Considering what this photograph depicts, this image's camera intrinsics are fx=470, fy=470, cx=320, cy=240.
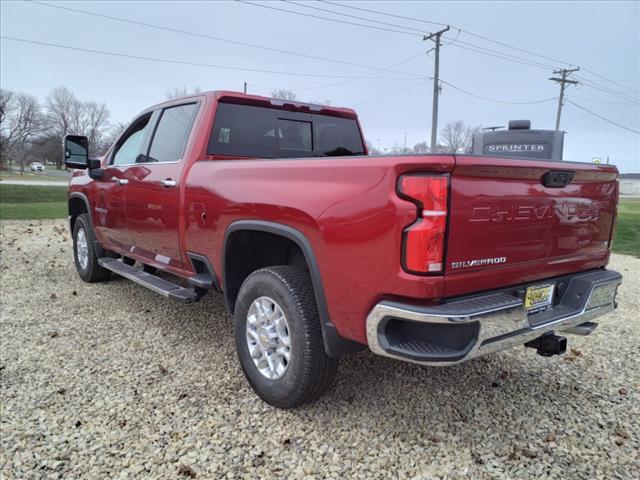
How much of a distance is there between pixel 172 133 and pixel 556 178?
10.1ft

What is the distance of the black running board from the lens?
3.60 m

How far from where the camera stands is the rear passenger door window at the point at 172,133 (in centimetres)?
390

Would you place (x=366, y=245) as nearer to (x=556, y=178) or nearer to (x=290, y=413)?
(x=556, y=178)

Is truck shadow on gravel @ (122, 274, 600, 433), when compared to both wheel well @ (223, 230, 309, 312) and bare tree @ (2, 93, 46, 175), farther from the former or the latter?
bare tree @ (2, 93, 46, 175)

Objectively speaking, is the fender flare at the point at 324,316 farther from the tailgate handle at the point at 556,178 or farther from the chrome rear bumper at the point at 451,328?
the tailgate handle at the point at 556,178

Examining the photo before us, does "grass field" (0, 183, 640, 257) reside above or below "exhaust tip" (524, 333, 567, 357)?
below

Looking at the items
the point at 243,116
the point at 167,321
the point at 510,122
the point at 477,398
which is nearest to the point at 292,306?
the point at 477,398

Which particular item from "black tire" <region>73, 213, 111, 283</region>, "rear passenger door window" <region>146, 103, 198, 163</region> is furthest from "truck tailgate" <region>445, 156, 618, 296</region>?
"black tire" <region>73, 213, 111, 283</region>

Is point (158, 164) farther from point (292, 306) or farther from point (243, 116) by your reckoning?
point (292, 306)

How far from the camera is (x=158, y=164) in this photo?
4.01 meters

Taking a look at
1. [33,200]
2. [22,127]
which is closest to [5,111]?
[22,127]

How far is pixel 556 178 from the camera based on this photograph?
2469 millimetres

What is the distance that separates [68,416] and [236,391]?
1.00m

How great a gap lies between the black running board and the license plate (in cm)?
231
